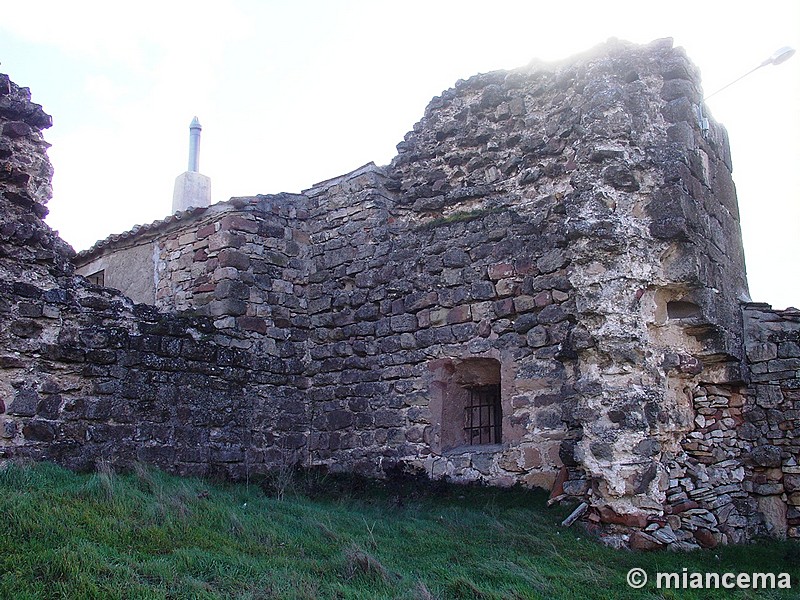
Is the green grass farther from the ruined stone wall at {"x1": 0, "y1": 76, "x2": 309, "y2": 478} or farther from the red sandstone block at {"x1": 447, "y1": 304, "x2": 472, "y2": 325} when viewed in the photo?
the red sandstone block at {"x1": 447, "y1": 304, "x2": 472, "y2": 325}

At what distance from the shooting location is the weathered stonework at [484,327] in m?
6.77

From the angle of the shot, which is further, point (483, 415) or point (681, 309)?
point (483, 415)

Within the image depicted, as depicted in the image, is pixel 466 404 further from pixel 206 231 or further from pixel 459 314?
pixel 206 231

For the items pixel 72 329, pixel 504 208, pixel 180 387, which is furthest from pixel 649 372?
pixel 72 329

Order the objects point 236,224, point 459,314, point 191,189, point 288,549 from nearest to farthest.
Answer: point 288,549 → point 459,314 → point 236,224 → point 191,189

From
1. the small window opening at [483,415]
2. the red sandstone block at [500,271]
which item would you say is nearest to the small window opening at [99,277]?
the small window opening at [483,415]

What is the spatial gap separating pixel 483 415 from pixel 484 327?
1.01 metres

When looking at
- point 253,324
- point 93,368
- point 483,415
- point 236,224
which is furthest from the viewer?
point 236,224

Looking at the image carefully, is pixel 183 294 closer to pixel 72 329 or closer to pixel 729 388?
pixel 72 329

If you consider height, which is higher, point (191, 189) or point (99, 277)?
point (191, 189)

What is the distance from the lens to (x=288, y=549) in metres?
5.58

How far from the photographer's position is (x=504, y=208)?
8.18 metres

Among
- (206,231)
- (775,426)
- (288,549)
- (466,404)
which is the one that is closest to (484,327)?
(466,404)

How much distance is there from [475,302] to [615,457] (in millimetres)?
2270
